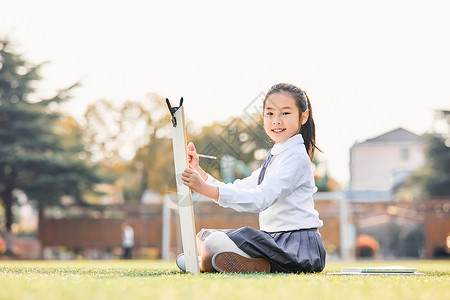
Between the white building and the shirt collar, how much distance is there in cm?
3242

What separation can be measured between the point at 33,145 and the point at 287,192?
17573 millimetres

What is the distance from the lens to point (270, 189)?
322cm

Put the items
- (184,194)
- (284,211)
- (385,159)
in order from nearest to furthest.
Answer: (184,194) < (284,211) < (385,159)

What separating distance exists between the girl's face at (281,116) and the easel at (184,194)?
2.19 ft

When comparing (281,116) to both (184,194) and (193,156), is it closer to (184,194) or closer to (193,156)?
(193,156)

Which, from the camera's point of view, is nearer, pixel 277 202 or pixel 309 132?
pixel 277 202

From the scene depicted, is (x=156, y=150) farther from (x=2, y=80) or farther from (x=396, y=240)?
(x=396, y=240)

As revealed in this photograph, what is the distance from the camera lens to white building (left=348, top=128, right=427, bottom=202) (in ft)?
119

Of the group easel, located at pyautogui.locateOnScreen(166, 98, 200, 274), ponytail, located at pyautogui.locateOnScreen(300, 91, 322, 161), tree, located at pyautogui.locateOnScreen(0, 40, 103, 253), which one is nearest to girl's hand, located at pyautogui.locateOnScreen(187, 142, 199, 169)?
→ easel, located at pyautogui.locateOnScreen(166, 98, 200, 274)

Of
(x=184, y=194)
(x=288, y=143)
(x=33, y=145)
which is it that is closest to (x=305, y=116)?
(x=288, y=143)

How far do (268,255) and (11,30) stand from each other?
60.5 feet

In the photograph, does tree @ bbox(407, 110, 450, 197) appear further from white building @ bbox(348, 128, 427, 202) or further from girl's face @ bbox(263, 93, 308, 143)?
girl's face @ bbox(263, 93, 308, 143)

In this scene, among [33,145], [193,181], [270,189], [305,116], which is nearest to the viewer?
[193,181]

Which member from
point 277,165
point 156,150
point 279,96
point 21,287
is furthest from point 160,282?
point 156,150
